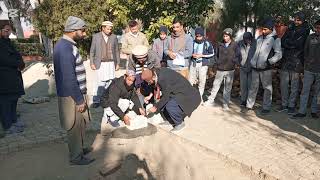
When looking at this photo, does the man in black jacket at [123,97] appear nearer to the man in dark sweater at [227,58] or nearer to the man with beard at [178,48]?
the man with beard at [178,48]

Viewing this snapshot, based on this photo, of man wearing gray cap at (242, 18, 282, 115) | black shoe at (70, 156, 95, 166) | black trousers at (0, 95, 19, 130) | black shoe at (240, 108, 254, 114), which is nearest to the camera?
black shoe at (70, 156, 95, 166)

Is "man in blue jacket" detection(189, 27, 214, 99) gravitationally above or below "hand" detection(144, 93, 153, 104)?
above

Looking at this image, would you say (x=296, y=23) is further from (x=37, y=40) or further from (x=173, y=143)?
(x=37, y=40)

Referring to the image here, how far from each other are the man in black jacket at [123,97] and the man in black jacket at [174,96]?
33cm

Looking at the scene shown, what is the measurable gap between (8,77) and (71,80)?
6.31 feet

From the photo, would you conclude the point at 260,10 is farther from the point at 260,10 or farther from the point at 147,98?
the point at 147,98

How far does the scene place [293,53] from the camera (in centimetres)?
641

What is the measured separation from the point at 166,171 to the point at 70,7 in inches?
387

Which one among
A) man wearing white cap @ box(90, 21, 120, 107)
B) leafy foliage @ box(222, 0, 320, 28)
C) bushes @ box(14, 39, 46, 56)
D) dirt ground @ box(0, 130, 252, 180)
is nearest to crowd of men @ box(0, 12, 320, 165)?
man wearing white cap @ box(90, 21, 120, 107)

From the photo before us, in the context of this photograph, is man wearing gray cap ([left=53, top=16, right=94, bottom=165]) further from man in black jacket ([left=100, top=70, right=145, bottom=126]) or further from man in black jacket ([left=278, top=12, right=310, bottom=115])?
man in black jacket ([left=278, top=12, right=310, bottom=115])

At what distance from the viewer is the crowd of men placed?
175 inches

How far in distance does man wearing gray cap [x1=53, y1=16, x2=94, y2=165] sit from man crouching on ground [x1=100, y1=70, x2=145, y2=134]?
0.80 meters

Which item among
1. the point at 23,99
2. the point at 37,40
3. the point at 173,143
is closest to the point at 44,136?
the point at 173,143

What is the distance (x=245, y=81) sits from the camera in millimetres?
7133
